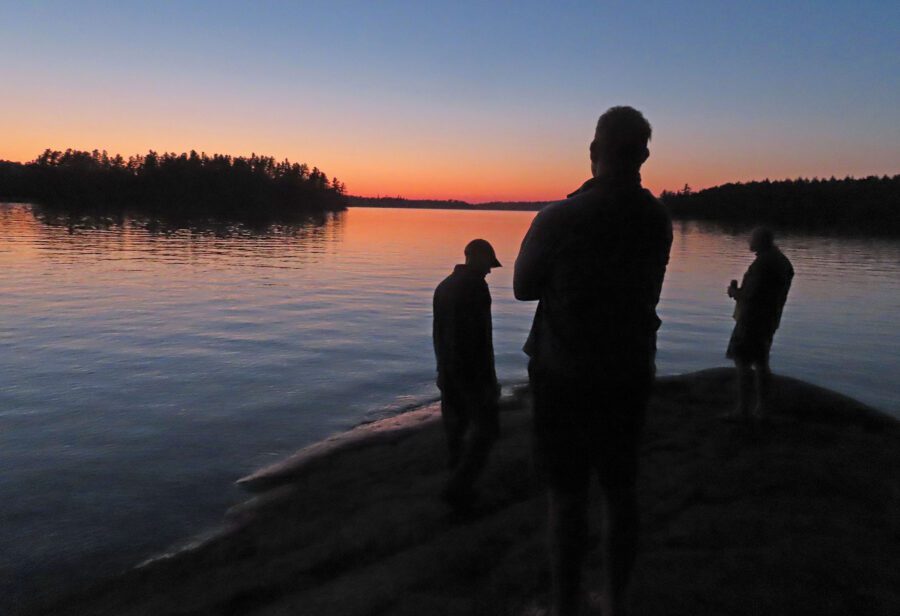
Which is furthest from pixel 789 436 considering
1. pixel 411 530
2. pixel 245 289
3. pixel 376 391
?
pixel 245 289

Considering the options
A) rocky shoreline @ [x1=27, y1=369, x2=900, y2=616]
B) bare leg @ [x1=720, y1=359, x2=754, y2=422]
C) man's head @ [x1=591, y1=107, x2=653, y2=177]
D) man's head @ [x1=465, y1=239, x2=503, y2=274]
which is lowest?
rocky shoreline @ [x1=27, y1=369, x2=900, y2=616]

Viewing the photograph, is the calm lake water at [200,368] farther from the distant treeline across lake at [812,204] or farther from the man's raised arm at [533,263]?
the distant treeline across lake at [812,204]

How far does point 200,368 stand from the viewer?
12320 mm

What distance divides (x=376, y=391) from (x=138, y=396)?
4088mm

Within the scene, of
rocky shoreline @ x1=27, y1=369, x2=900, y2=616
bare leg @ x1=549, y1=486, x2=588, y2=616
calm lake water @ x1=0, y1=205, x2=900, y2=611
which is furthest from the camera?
calm lake water @ x1=0, y1=205, x2=900, y2=611

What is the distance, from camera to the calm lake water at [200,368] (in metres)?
6.27

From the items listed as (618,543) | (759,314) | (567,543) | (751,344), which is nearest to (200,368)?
(751,344)

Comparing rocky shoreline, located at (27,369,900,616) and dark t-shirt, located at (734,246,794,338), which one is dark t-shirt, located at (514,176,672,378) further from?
dark t-shirt, located at (734,246,794,338)

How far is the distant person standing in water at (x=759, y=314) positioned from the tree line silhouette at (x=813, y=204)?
120 metres

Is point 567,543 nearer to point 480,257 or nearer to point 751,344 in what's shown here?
point 480,257

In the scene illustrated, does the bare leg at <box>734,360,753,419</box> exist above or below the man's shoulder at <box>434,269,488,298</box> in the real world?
below

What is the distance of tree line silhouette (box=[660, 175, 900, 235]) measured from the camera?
12288 cm

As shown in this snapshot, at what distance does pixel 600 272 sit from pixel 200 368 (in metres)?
11.3

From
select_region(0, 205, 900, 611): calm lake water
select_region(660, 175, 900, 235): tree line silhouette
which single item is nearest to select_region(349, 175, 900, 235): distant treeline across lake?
select_region(660, 175, 900, 235): tree line silhouette
